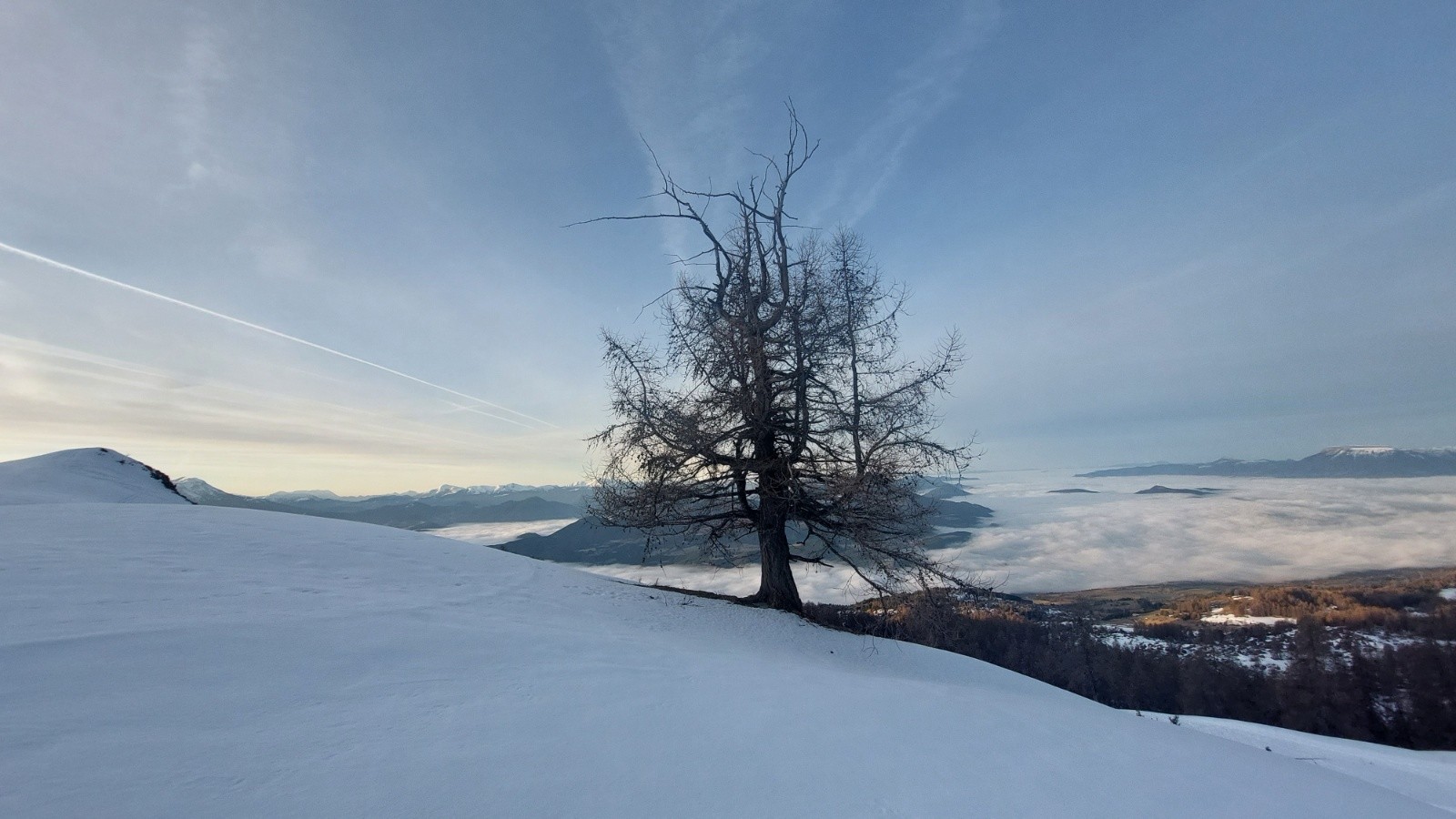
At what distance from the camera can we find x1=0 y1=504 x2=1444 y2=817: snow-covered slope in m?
2.41

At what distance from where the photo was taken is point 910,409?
483 inches

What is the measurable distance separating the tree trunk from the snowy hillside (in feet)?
20.1

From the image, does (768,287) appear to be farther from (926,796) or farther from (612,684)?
(926,796)

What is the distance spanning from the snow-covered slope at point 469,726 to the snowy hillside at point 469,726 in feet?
0.06

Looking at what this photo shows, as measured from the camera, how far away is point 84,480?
60.8ft

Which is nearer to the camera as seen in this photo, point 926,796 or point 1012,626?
point 926,796

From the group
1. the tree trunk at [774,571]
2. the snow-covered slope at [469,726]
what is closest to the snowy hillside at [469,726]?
the snow-covered slope at [469,726]

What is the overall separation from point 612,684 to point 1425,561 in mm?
148150

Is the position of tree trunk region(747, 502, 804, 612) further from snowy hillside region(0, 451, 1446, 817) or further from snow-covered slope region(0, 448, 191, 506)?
snow-covered slope region(0, 448, 191, 506)

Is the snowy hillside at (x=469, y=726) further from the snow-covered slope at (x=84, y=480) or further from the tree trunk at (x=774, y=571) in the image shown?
the snow-covered slope at (x=84, y=480)

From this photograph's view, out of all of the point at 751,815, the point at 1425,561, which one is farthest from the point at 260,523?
the point at 1425,561

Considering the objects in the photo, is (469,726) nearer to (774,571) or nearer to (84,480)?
(774,571)

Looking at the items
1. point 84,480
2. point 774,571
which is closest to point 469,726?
point 774,571

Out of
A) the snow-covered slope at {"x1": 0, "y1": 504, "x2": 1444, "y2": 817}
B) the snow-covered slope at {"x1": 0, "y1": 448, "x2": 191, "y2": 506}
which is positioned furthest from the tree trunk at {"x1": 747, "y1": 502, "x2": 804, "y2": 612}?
the snow-covered slope at {"x1": 0, "y1": 448, "x2": 191, "y2": 506}
